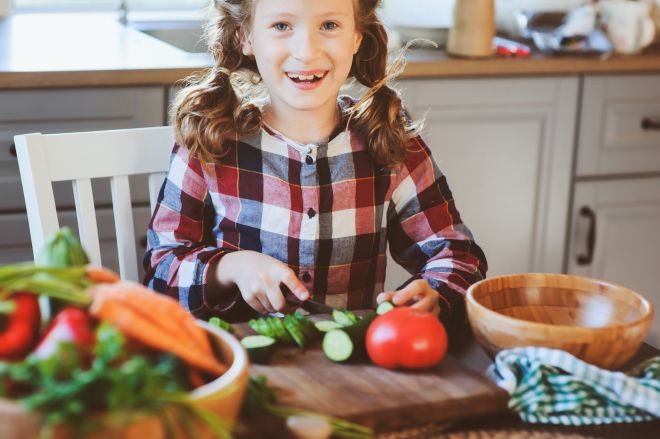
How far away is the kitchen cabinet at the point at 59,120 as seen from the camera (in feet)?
6.14

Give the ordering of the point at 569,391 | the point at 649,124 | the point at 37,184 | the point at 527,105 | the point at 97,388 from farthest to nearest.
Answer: the point at 649,124 → the point at 527,105 → the point at 37,184 → the point at 569,391 → the point at 97,388

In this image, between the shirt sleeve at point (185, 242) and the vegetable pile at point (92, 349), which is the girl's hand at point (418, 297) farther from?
the vegetable pile at point (92, 349)

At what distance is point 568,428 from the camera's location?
834 mm

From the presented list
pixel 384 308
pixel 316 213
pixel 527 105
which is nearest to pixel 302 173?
pixel 316 213

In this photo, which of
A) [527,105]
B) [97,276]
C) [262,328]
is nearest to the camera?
[97,276]

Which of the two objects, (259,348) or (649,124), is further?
(649,124)

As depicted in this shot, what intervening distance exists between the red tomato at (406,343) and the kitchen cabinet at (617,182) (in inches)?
62.7

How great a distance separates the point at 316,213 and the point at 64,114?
2.41ft

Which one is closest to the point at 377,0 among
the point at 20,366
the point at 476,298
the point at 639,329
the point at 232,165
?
the point at 232,165

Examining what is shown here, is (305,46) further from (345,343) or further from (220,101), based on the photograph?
(345,343)

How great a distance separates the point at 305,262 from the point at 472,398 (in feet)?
1.95

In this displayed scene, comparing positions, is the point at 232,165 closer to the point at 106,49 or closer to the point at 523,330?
the point at 523,330

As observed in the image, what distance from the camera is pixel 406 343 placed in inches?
34.9

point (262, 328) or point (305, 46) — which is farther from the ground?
point (305, 46)
